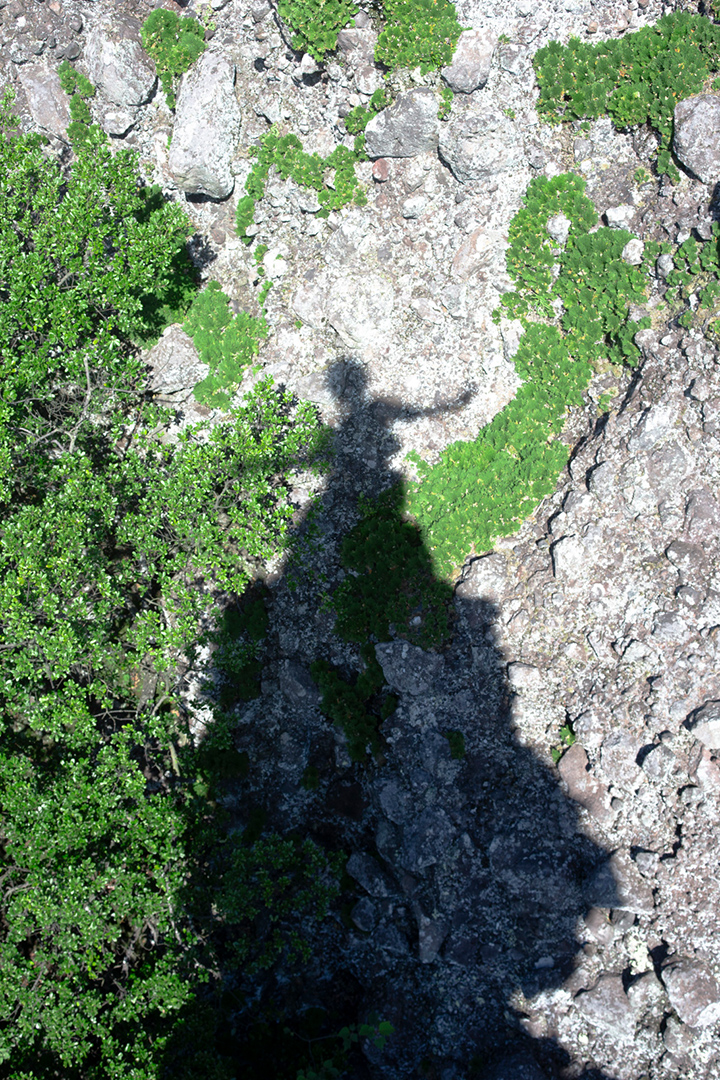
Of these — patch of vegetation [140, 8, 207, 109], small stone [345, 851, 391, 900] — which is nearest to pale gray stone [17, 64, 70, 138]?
patch of vegetation [140, 8, 207, 109]

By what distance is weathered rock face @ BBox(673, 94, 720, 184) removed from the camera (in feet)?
37.8

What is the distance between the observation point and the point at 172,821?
1066 centimetres

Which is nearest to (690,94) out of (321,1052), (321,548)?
(321,548)

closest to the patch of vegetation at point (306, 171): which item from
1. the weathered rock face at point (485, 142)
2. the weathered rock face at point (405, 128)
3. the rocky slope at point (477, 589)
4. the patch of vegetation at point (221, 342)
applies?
the rocky slope at point (477, 589)

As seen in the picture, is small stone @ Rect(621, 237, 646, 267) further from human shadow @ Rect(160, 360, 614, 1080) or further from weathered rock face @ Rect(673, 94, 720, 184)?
human shadow @ Rect(160, 360, 614, 1080)

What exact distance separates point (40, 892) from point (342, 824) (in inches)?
214

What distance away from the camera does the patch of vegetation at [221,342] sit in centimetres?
1464

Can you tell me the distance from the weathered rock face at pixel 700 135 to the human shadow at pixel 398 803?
212 inches

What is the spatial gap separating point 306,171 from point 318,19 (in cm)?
269

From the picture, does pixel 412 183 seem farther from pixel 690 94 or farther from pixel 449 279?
pixel 690 94

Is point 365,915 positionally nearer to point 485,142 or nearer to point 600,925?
point 600,925

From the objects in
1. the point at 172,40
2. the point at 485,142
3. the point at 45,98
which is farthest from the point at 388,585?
the point at 45,98

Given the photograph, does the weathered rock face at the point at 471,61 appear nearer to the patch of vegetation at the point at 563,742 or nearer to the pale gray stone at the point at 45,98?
the pale gray stone at the point at 45,98

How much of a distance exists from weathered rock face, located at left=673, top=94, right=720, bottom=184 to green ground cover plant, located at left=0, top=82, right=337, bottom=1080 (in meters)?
7.54
